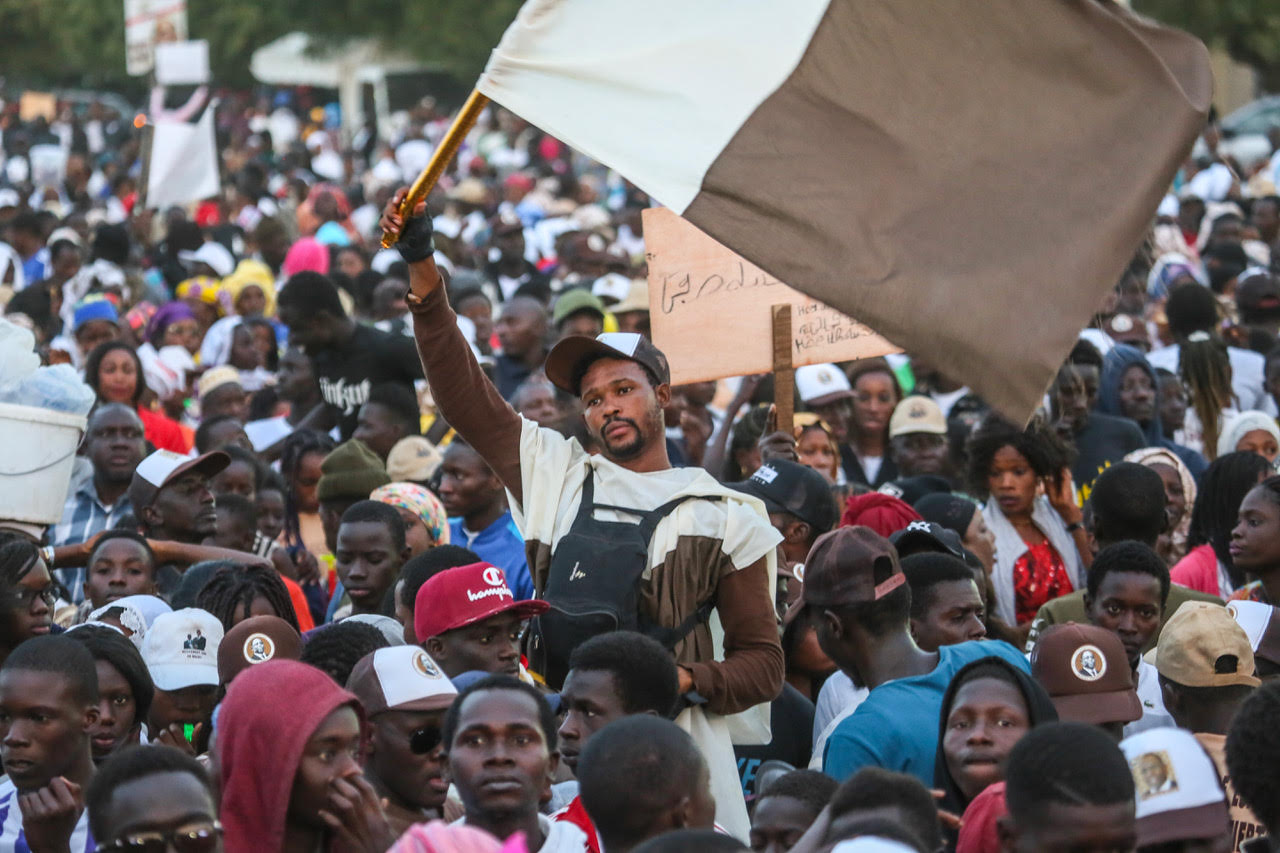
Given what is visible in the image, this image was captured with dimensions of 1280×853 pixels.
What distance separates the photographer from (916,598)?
5.75 metres

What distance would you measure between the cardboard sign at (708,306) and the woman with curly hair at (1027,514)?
53.3 inches

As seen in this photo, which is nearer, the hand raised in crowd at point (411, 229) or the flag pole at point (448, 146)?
the flag pole at point (448, 146)

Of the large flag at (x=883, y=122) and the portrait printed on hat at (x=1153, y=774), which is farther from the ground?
the large flag at (x=883, y=122)

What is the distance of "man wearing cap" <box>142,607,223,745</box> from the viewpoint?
5.68 metres

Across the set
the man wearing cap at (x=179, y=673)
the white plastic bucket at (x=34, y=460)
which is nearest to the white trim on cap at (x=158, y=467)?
the white plastic bucket at (x=34, y=460)

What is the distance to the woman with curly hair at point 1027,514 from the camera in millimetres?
7547

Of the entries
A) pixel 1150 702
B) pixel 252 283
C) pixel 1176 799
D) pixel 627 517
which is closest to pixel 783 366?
pixel 1150 702

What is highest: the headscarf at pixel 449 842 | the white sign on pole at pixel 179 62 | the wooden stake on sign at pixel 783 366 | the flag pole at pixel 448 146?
the white sign on pole at pixel 179 62

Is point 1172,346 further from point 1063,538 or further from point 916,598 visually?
point 916,598

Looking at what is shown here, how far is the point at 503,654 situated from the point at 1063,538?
3.29 meters

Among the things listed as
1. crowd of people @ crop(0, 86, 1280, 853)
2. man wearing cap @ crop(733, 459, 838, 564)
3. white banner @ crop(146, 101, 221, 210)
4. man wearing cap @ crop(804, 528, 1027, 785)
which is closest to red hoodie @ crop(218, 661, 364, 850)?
crowd of people @ crop(0, 86, 1280, 853)

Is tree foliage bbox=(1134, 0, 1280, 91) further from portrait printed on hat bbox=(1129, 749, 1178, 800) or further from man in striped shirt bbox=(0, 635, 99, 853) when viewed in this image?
portrait printed on hat bbox=(1129, 749, 1178, 800)

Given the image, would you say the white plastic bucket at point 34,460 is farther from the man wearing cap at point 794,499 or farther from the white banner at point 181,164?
the white banner at point 181,164

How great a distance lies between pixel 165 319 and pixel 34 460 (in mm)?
7026
